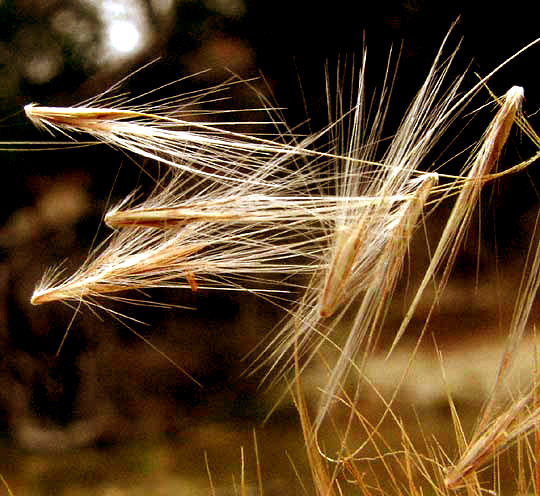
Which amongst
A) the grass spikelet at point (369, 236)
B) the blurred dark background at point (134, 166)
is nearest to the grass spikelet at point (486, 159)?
the grass spikelet at point (369, 236)

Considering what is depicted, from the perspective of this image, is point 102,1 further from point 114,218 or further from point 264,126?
point 114,218

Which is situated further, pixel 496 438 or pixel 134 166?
pixel 134 166

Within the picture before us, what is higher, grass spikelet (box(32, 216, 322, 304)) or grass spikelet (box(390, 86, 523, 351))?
grass spikelet (box(390, 86, 523, 351))

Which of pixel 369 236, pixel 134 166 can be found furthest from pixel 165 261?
pixel 134 166

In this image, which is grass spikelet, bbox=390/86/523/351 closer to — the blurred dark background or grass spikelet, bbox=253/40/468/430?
grass spikelet, bbox=253/40/468/430

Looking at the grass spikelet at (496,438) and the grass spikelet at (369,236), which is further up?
the grass spikelet at (369,236)

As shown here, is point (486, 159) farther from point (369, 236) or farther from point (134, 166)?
point (134, 166)

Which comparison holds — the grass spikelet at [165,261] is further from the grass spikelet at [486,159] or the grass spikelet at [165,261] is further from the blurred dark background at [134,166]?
the blurred dark background at [134,166]

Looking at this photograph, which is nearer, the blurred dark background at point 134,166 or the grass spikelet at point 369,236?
the grass spikelet at point 369,236

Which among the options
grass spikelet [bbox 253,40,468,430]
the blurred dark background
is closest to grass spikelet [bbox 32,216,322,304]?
grass spikelet [bbox 253,40,468,430]

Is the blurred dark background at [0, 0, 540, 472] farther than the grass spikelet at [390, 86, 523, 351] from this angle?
Yes
